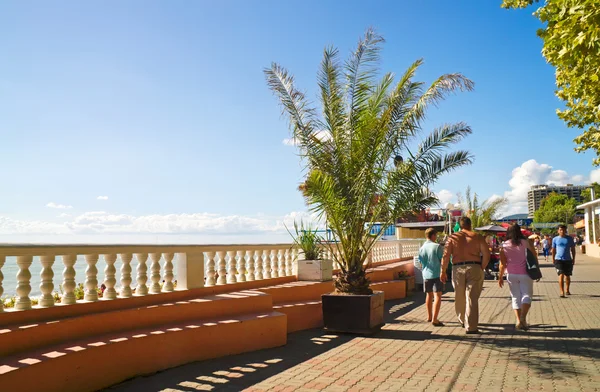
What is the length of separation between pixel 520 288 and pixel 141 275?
252 inches

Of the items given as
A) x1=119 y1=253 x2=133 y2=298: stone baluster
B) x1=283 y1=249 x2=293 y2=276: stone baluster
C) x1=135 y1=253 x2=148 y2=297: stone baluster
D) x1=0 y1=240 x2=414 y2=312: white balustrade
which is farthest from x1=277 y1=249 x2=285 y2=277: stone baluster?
x1=119 y1=253 x2=133 y2=298: stone baluster

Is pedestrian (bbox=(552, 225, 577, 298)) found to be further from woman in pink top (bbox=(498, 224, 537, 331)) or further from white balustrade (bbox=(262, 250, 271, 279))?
white balustrade (bbox=(262, 250, 271, 279))

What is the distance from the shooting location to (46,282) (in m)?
6.12

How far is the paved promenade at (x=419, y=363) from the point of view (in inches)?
230

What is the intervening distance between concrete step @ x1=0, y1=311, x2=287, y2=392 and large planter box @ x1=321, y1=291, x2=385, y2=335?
1375 mm

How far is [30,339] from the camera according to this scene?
560 cm

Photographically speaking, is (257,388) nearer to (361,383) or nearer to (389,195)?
(361,383)

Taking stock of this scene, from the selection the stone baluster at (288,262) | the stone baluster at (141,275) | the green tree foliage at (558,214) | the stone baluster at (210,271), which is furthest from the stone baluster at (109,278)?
the green tree foliage at (558,214)

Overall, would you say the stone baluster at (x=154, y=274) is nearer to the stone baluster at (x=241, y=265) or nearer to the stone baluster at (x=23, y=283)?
the stone baluster at (x=23, y=283)

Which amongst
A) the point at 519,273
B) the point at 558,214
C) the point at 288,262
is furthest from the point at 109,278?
the point at 558,214

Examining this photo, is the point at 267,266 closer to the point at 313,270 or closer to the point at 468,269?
the point at 313,270

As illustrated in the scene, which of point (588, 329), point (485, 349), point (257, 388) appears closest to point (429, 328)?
point (485, 349)

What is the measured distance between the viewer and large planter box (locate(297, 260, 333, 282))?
37.2 ft

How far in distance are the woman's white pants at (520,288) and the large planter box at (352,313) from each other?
2388 mm
